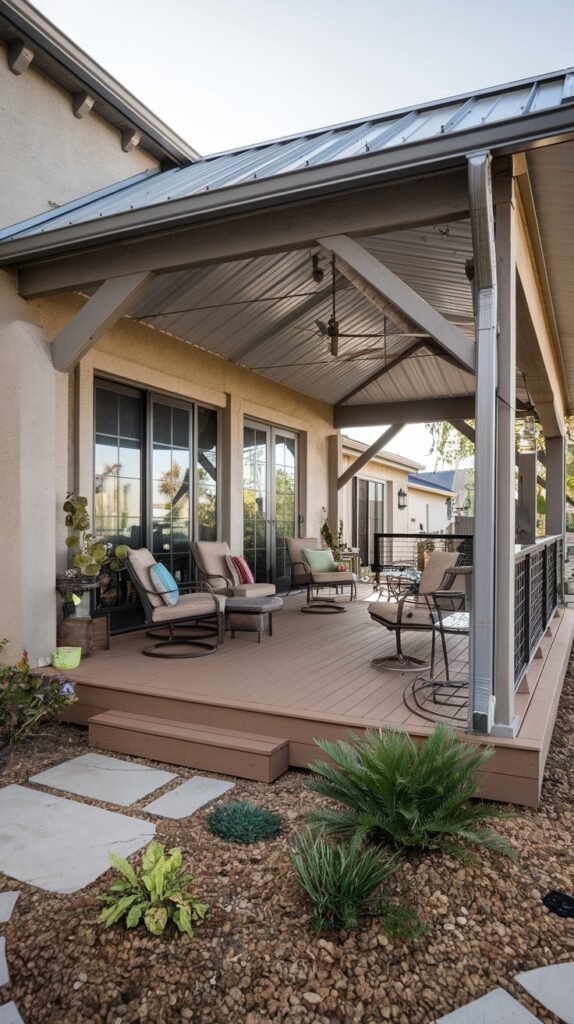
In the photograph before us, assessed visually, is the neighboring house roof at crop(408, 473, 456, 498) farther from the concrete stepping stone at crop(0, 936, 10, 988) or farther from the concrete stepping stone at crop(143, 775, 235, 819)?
the concrete stepping stone at crop(0, 936, 10, 988)

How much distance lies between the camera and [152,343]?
6281 millimetres

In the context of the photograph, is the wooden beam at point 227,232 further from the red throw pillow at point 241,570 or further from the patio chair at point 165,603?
the red throw pillow at point 241,570

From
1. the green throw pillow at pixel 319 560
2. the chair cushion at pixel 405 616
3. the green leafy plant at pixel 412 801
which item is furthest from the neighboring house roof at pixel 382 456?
the green leafy plant at pixel 412 801

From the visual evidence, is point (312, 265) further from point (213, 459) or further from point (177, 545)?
point (177, 545)

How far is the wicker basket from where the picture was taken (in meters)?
4.82

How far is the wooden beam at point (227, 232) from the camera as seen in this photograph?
11.0 ft

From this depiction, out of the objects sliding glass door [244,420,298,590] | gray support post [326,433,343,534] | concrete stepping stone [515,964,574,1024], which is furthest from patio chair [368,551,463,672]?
gray support post [326,433,343,534]

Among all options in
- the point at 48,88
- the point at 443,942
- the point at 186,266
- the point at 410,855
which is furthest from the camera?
the point at 48,88

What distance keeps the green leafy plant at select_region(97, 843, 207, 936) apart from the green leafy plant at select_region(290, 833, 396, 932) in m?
0.37

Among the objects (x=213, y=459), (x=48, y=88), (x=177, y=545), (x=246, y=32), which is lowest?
(x=177, y=545)

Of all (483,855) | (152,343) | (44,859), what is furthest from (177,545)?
(483,855)

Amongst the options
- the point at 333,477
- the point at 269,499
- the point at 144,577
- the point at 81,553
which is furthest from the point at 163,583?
the point at 333,477

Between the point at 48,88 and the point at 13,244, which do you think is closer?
the point at 13,244

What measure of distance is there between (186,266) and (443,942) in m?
3.71
